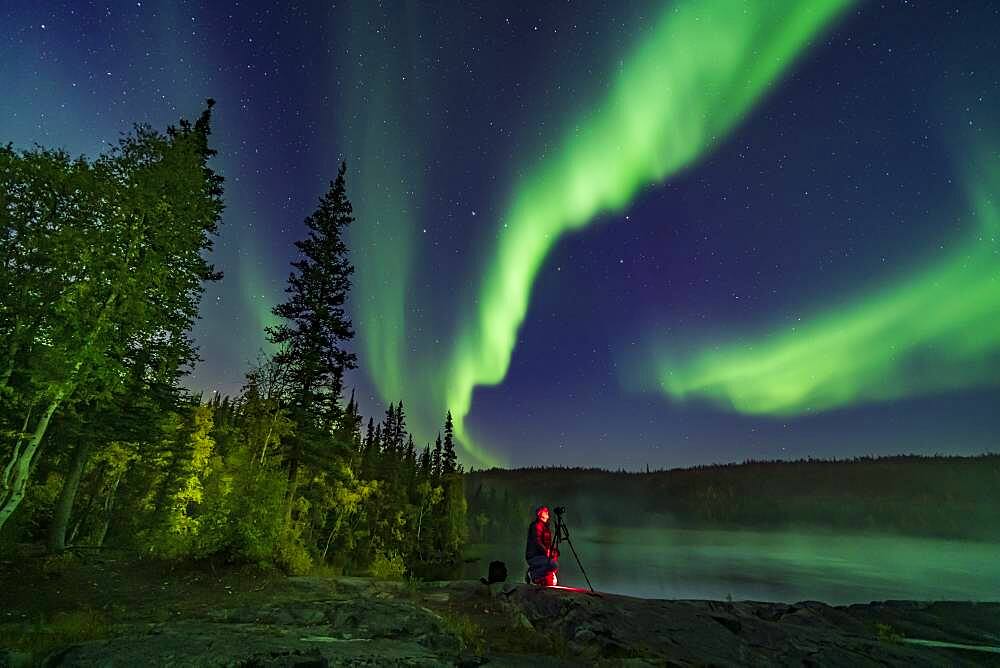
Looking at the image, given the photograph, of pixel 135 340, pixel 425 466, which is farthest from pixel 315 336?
pixel 425 466

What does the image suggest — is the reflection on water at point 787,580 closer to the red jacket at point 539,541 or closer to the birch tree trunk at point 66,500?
the red jacket at point 539,541

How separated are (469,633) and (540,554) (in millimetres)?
4938

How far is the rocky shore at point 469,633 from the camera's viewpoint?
645 cm

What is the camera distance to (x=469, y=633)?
350 inches

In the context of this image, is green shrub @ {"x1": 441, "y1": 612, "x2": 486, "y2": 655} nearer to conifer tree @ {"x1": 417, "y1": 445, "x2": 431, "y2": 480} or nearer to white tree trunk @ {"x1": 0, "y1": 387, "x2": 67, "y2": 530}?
white tree trunk @ {"x1": 0, "y1": 387, "x2": 67, "y2": 530}

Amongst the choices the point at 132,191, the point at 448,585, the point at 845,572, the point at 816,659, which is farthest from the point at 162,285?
the point at 845,572

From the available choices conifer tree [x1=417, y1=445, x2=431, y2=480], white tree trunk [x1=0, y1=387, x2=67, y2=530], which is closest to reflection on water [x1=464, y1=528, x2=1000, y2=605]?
conifer tree [x1=417, y1=445, x2=431, y2=480]

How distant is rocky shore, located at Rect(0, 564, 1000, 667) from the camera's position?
6453mm

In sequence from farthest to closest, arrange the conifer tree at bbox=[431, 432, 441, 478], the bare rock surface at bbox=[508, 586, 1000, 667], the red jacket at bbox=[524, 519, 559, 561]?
the conifer tree at bbox=[431, 432, 441, 478] < the red jacket at bbox=[524, 519, 559, 561] < the bare rock surface at bbox=[508, 586, 1000, 667]

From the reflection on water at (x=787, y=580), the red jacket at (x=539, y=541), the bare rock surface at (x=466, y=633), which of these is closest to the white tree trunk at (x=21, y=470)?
the bare rock surface at (x=466, y=633)

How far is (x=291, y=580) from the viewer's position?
41.7 feet

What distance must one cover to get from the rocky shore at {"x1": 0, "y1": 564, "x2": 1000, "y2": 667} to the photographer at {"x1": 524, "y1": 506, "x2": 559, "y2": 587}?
1391 millimetres

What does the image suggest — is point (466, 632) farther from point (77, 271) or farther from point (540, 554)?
point (77, 271)

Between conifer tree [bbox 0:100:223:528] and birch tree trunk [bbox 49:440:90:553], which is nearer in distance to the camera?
conifer tree [bbox 0:100:223:528]
